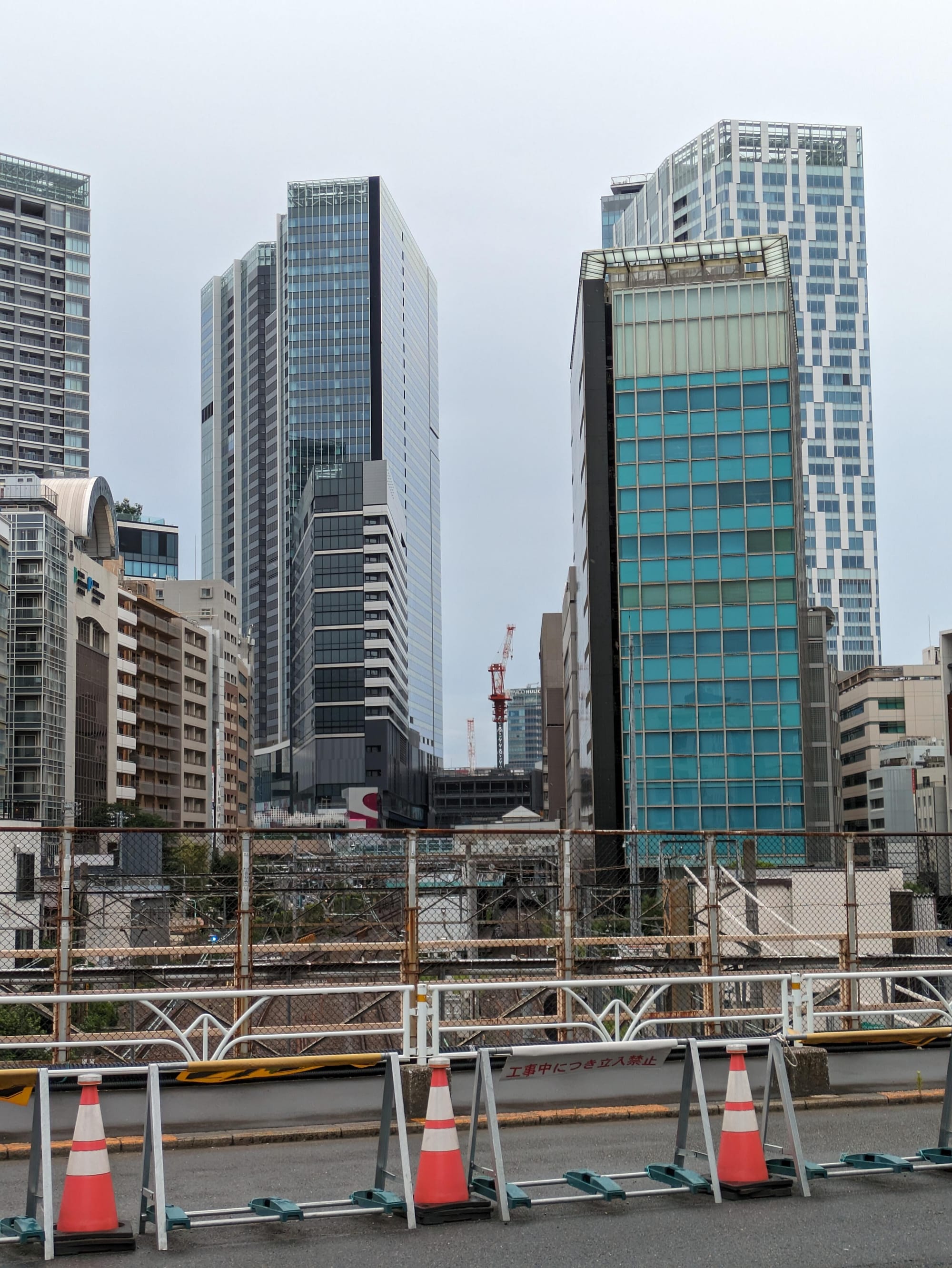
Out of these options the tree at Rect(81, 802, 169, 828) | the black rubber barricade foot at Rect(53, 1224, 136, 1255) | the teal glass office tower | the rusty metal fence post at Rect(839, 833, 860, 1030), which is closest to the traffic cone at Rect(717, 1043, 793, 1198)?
the black rubber barricade foot at Rect(53, 1224, 136, 1255)

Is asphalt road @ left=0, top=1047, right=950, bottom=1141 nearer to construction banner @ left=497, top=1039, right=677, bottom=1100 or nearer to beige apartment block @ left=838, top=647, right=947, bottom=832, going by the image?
construction banner @ left=497, top=1039, right=677, bottom=1100

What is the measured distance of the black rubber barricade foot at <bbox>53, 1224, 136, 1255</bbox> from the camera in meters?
7.88

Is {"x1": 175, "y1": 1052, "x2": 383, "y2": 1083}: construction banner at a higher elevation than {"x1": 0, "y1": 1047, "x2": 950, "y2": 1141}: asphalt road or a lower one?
higher

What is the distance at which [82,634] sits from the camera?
345 ft

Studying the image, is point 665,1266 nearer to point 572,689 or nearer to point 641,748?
point 641,748

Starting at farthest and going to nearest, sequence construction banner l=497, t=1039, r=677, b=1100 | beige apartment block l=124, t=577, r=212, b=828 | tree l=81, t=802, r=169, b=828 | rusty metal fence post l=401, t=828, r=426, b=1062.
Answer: beige apartment block l=124, t=577, r=212, b=828 < tree l=81, t=802, r=169, b=828 < rusty metal fence post l=401, t=828, r=426, b=1062 < construction banner l=497, t=1039, r=677, b=1100

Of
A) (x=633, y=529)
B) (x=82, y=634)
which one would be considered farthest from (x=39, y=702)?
(x=633, y=529)

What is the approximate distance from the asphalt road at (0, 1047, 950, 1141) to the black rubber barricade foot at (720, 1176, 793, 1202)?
292cm

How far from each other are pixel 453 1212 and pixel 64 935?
6.16 metres

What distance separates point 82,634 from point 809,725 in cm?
5690

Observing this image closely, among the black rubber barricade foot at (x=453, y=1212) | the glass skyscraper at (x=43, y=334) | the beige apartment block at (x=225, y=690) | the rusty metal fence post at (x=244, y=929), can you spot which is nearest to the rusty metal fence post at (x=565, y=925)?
the rusty metal fence post at (x=244, y=929)

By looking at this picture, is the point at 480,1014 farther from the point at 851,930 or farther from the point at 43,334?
the point at 43,334

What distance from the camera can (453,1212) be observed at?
8641mm

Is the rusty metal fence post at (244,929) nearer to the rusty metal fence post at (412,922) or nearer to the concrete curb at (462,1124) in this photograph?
the rusty metal fence post at (412,922)
